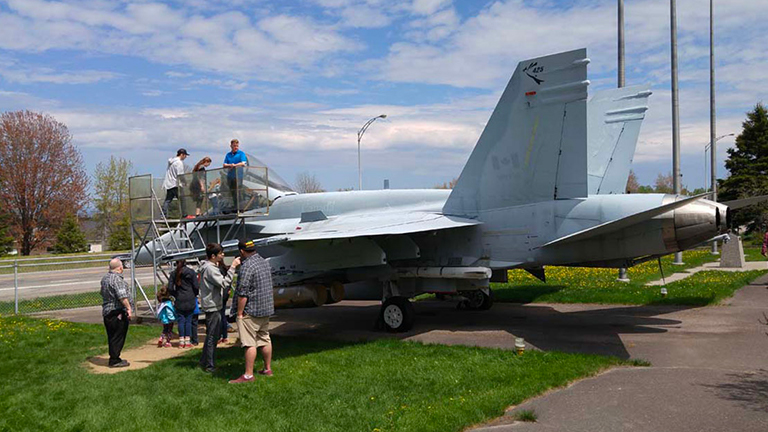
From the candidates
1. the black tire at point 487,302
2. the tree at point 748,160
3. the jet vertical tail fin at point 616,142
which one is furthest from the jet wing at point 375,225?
the tree at point 748,160

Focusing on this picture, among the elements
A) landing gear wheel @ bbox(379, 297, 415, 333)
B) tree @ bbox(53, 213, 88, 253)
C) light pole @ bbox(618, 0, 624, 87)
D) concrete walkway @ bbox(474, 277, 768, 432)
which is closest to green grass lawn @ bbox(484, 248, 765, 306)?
concrete walkway @ bbox(474, 277, 768, 432)

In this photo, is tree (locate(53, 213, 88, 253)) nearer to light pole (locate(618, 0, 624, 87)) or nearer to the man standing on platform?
the man standing on platform

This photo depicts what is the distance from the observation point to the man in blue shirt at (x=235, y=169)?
12062mm

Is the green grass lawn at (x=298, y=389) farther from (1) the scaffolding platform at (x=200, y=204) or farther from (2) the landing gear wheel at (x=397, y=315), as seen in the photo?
(1) the scaffolding platform at (x=200, y=204)

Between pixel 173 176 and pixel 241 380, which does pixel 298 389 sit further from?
pixel 173 176

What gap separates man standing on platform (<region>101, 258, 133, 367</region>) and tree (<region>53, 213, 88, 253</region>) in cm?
4734

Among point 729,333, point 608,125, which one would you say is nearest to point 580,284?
point 608,125

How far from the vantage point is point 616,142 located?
13984 millimetres

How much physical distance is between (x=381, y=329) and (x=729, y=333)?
20.4ft

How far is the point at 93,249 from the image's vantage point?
A: 227 ft

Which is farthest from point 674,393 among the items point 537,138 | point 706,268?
point 706,268

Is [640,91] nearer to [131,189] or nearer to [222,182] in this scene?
[222,182]

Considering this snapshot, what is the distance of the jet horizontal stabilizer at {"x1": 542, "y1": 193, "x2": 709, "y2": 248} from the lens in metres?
8.54

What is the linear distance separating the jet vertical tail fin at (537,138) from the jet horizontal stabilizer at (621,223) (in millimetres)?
897
